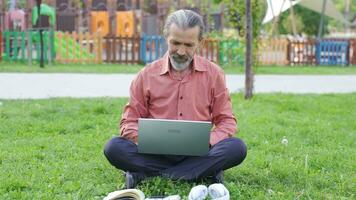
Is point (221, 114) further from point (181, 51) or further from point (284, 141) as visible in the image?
point (284, 141)

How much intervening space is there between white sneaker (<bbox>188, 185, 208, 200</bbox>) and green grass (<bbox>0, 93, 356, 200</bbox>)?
0.62 feet

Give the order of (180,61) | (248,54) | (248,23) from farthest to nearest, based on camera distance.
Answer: (248,54) → (248,23) → (180,61)

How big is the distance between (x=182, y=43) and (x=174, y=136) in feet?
1.75

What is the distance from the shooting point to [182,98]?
11.6ft

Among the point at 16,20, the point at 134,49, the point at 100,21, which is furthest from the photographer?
the point at 100,21

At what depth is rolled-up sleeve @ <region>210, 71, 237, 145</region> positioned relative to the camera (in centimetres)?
354

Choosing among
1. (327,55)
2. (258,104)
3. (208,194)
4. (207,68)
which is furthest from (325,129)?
(327,55)

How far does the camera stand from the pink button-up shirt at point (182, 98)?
3.53 m

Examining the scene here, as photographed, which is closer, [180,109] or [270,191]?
[270,191]

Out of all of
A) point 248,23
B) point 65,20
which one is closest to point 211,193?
point 248,23

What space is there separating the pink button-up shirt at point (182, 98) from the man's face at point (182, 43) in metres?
0.15

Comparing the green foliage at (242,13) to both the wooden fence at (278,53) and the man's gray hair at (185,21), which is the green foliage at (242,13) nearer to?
the man's gray hair at (185,21)

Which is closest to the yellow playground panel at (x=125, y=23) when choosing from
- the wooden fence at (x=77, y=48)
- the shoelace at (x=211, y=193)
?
the wooden fence at (x=77, y=48)

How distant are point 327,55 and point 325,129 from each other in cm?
1325
